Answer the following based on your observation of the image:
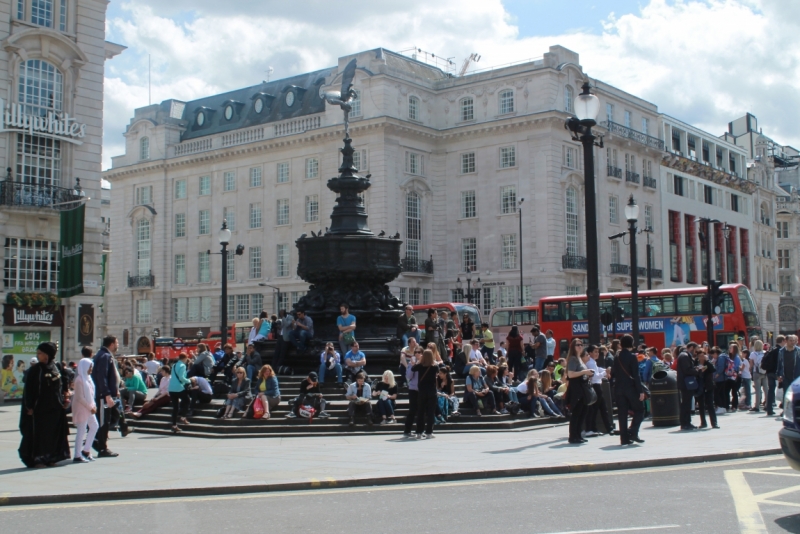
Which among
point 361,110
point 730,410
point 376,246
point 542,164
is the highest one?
point 361,110

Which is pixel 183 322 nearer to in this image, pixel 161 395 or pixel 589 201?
pixel 161 395

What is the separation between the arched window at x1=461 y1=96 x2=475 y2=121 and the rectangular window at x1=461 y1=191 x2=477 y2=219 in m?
4.61

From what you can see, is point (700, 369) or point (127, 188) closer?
point (700, 369)

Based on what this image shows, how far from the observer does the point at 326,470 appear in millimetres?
12047

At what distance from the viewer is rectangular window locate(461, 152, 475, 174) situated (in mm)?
59469

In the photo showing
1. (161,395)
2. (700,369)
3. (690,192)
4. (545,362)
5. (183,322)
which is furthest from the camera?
(690,192)

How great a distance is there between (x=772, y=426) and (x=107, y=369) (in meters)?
12.2

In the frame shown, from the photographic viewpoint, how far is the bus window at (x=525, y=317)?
1837 inches

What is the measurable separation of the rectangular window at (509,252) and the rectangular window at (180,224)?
2291 centimetres

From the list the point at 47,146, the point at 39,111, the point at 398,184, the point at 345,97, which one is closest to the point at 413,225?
the point at 398,184

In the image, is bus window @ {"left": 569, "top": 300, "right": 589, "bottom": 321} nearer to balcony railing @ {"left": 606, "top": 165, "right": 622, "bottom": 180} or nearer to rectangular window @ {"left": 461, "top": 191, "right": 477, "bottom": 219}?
rectangular window @ {"left": 461, "top": 191, "right": 477, "bottom": 219}

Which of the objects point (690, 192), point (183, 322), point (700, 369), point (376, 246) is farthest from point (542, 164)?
point (700, 369)

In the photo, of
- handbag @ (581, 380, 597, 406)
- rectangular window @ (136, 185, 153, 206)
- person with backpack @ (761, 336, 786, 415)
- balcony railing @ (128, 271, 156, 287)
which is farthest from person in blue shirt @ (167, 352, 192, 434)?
rectangular window @ (136, 185, 153, 206)

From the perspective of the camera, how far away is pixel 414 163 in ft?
195
